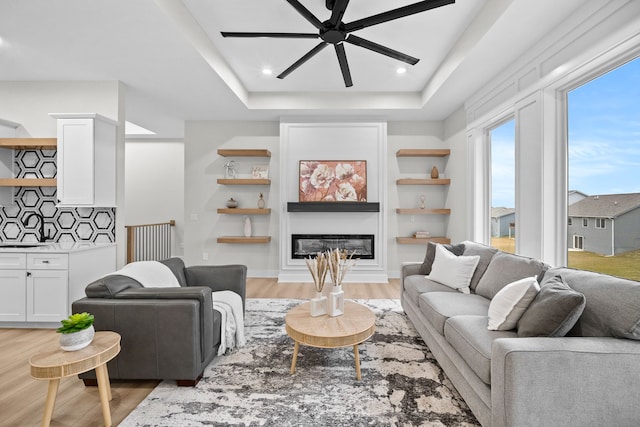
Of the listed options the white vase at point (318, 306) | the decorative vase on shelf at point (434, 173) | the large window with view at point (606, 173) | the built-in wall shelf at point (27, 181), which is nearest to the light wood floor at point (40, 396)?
the white vase at point (318, 306)

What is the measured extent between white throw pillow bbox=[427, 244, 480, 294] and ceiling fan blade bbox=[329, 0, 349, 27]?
2393mm

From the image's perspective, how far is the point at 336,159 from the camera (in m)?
5.34

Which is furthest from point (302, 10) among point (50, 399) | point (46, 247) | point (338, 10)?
point (46, 247)

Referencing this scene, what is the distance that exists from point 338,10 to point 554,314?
7.65ft

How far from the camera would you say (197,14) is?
115 inches

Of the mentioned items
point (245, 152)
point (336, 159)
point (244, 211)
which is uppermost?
point (245, 152)

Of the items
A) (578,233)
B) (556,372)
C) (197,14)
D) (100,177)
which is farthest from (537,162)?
(100,177)

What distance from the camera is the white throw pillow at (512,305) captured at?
1.86 m

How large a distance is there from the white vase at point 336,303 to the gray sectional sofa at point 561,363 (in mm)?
821

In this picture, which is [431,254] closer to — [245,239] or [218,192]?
[245,239]

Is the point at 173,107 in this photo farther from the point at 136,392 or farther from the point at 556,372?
the point at 556,372

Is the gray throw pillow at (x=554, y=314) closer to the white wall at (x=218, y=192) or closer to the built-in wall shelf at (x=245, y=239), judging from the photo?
the built-in wall shelf at (x=245, y=239)

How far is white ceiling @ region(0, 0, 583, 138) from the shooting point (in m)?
2.61

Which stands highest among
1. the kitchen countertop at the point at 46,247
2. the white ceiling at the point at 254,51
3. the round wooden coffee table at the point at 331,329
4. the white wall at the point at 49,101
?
the white ceiling at the point at 254,51
